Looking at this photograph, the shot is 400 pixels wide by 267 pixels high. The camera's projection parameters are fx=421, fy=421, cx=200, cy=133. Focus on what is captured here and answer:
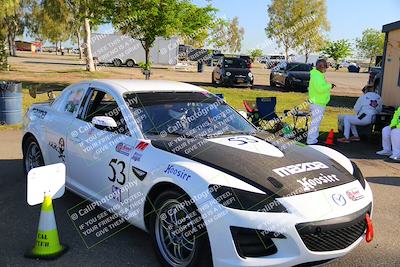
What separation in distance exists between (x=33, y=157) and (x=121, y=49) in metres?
39.0

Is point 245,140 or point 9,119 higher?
point 245,140

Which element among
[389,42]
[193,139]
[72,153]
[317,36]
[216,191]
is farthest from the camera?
[317,36]

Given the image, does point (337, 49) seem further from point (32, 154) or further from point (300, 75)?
point (32, 154)

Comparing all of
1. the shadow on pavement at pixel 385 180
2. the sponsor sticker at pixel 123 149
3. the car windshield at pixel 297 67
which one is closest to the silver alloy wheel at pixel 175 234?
the sponsor sticker at pixel 123 149

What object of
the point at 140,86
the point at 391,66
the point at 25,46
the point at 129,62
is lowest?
the point at 129,62

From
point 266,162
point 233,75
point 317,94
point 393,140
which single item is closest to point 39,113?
point 266,162

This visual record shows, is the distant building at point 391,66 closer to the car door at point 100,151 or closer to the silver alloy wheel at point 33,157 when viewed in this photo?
the car door at point 100,151

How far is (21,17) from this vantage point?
60031mm

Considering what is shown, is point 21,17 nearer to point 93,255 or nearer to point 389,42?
point 389,42

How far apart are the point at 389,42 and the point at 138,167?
1082 centimetres

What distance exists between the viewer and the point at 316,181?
3549 millimetres

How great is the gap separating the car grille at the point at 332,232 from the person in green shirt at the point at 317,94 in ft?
20.1

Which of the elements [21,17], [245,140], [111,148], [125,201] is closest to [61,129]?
[111,148]

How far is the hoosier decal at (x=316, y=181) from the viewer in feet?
11.3
